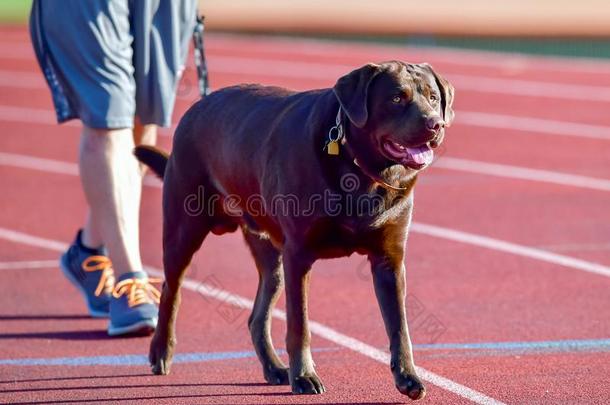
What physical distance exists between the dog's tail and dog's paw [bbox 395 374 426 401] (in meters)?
1.96

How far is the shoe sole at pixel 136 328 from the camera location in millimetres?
6793

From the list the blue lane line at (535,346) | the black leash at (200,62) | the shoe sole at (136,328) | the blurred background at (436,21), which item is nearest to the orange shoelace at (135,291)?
the shoe sole at (136,328)

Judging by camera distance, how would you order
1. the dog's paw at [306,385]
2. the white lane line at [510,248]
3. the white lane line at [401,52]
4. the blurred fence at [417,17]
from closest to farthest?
the dog's paw at [306,385]
the white lane line at [510,248]
the white lane line at [401,52]
the blurred fence at [417,17]

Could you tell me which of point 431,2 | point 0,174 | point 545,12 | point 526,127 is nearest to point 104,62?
point 0,174

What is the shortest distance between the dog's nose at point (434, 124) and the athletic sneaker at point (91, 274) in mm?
2805

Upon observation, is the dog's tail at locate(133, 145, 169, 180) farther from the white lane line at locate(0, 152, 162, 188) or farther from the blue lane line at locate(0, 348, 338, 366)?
the white lane line at locate(0, 152, 162, 188)

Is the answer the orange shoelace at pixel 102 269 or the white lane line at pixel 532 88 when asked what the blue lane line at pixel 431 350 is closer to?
the orange shoelace at pixel 102 269

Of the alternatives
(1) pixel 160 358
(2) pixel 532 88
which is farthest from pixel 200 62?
(2) pixel 532 88

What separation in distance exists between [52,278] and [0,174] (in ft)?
16.4

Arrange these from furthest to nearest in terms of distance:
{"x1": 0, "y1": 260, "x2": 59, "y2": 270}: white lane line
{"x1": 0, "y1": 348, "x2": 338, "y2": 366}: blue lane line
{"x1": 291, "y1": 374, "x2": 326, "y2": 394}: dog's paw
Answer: {"x1": 0, "y1": 260, "x2": 59, "y2": 270}: white lane line
{"x1": 0, "y1": 348, "x2": 338, "y2": 366}: blue lane line
{"x1": 291, "y1": 374, "x2": 326, "y2": 394}: dog's paw

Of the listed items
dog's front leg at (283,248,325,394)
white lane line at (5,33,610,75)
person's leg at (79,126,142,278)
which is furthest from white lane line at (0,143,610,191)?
white lane line at (5,33,610,75)

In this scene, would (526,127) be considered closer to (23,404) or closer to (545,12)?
(23,404)

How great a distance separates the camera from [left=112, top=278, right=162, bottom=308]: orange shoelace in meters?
6.88

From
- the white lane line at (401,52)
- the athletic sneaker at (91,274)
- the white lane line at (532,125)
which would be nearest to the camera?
the athletic sneaker at (91,274)
